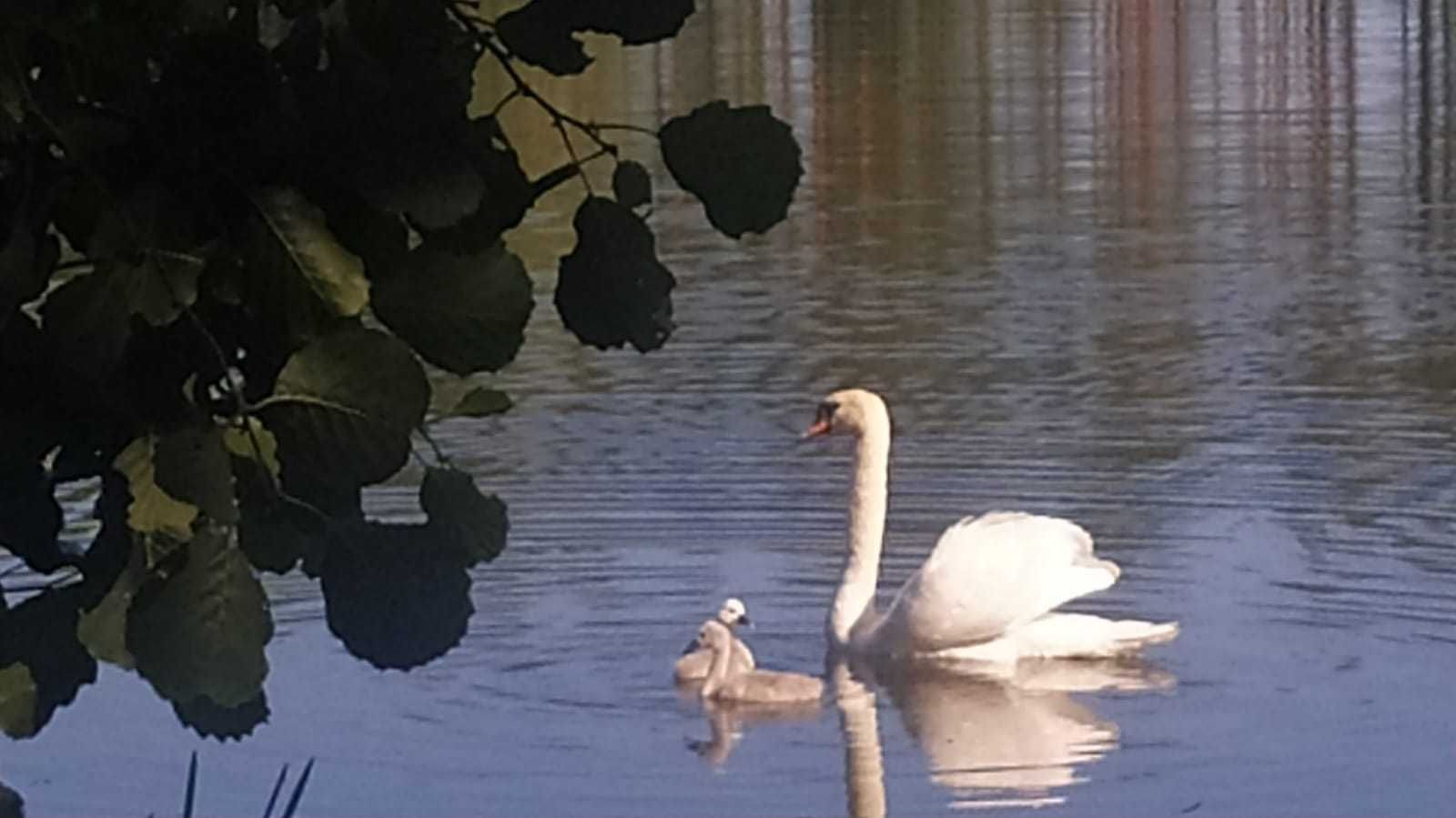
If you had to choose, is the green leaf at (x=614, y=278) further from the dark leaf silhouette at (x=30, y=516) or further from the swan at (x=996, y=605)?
the swan at (x=996, y=605)

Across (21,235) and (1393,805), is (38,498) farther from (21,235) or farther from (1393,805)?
(1393,805)

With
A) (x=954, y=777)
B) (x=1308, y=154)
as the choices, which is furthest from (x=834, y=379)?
(x=1308, y=154)

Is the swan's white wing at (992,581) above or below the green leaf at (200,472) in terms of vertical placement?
below

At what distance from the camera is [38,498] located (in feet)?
6.11

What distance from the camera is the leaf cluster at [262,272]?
1.67 meters

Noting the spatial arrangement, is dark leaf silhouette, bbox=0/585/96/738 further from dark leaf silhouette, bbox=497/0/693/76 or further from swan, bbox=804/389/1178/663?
swan, bbox=804/389/1178/663

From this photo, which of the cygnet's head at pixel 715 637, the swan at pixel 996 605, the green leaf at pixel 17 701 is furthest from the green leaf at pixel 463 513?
the swan at pixel 996 605

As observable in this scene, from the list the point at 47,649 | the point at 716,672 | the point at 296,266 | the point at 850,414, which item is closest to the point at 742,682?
the point at 716,672

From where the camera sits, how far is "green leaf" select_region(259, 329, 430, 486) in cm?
166

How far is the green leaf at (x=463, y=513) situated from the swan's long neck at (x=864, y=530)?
7092 mm

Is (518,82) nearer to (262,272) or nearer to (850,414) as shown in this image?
(262,272)

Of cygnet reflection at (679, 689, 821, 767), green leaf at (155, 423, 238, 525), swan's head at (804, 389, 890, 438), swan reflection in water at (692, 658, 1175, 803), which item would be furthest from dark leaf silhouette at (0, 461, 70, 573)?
swan's head at (804, 389, 890, 438)

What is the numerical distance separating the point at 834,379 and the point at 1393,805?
234 inches

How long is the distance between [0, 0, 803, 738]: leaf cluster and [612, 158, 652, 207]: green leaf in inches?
3.6
